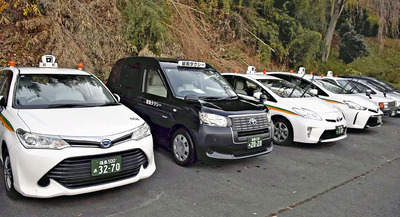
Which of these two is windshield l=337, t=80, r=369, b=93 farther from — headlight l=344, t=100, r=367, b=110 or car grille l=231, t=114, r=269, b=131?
car grille l=231, t=114, r=269, b=131

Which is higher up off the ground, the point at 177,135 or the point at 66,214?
the point at 177,135

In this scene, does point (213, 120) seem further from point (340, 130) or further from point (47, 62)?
point (340, 130)

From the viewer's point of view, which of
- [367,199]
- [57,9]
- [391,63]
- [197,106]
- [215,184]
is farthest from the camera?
[391,63]

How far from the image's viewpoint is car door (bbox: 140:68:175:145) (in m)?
5.15

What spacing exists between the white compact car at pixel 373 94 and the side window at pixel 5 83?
833 cm

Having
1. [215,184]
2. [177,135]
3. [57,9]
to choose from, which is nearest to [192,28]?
[57,9]

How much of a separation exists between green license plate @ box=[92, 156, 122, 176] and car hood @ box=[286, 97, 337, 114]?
13.7 feet

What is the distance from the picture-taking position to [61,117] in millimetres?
3746

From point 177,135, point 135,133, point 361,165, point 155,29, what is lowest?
point 361,165

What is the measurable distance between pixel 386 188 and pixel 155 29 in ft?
27.7

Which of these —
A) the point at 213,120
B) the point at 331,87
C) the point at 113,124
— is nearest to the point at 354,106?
the point at 331,87

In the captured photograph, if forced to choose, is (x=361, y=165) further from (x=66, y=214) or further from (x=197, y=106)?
(x=66, y=214)

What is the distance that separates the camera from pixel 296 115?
6.29 meters

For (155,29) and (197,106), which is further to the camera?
(155,29)
